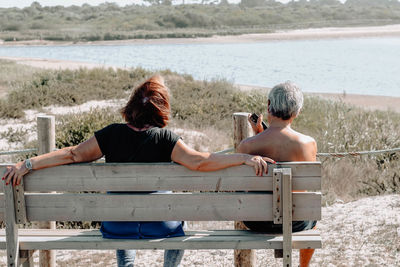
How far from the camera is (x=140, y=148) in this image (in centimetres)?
305

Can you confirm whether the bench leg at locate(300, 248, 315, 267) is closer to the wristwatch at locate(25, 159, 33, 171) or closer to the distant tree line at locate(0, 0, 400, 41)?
the wristwatch at locate(25, 159, 33, 171)

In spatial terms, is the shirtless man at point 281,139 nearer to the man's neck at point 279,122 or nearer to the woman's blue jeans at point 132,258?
the man's neck at point 279,122

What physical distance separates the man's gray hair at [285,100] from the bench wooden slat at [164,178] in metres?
0.41

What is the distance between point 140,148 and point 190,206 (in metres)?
0.41

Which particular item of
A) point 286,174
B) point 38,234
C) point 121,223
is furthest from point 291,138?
point 38,234

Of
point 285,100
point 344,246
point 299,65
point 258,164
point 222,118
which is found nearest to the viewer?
point 258,164

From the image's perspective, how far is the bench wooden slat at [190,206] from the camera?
9.82ft

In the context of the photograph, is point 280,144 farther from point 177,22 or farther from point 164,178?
point 177,22

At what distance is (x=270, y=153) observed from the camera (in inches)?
127

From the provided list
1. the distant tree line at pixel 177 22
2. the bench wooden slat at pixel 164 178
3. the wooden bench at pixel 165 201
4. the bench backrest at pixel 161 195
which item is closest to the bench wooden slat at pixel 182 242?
the wooden bench at pixel 165 201

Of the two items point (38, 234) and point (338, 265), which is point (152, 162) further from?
point (338, 265)

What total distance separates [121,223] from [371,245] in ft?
8.50

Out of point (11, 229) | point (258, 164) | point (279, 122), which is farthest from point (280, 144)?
point (11, 229)

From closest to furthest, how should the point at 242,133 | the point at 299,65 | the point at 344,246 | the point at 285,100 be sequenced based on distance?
1. the point at 285,100
2. the point at 242,133
3. the point at 344,246
4. the point at 299,65
